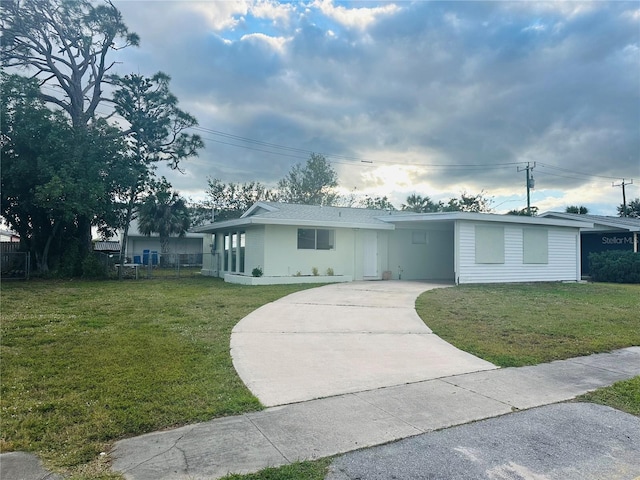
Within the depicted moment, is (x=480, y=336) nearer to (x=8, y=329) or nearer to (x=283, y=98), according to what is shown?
(x=8, y=329)

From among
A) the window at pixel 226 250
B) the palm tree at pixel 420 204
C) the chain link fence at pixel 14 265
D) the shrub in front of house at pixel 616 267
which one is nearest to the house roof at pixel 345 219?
the window at pixel 226 250

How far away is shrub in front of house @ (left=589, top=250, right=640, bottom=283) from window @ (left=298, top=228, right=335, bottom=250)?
13.2 metres

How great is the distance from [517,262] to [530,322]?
9517 mm

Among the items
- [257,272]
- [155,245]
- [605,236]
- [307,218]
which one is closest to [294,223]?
[307,218]

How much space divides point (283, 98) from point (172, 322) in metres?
14.4

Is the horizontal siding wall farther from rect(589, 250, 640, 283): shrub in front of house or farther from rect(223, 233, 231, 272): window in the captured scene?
rect(223, 233, 231, 272): window

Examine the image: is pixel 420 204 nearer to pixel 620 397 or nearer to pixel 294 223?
pixel 294 223

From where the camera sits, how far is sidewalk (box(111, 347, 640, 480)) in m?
2.93

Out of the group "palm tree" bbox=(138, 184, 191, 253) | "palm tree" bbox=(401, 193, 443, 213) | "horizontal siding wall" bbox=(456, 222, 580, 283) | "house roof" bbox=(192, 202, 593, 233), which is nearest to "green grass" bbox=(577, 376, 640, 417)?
"house roof" bbox=(192, 202, 593, 233)

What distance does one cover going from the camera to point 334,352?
6.00 m

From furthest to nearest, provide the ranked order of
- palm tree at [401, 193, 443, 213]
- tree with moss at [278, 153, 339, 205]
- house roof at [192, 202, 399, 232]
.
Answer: palm tree at [401, 193, 443, 213]
tree with moss at [278, 153, 339, 205]
house roof at [192, 202, 399, 232]

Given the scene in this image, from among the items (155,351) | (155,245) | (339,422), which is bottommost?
(339,422)

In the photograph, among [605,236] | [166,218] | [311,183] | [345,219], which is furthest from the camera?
[311,183]

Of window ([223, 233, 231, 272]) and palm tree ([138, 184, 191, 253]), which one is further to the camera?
palm tree ([138, 184, 191, 253])
